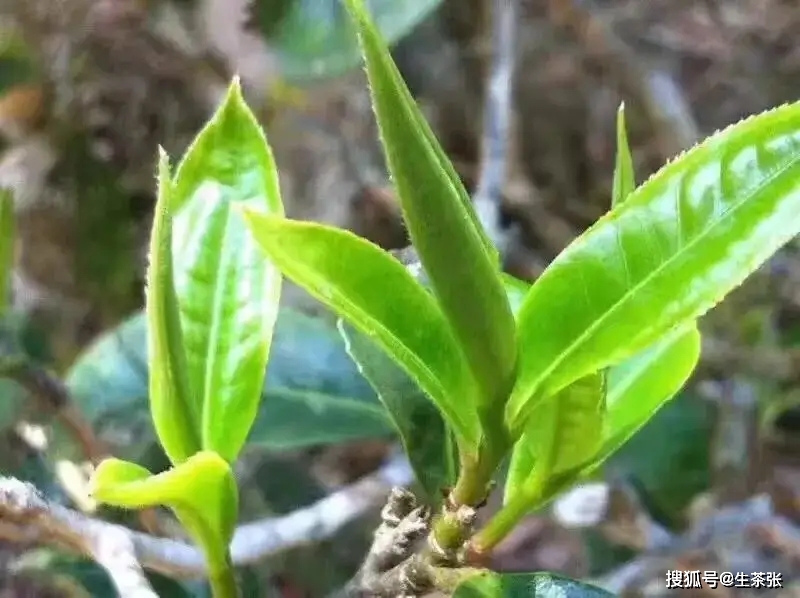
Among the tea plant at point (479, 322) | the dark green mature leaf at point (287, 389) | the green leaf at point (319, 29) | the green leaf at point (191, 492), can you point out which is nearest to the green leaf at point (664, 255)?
the tea plant at point (479, 322)

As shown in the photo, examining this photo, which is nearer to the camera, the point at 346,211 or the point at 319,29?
the point at 319,29

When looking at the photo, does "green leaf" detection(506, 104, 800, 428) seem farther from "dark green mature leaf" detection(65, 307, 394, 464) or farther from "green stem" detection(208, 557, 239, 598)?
"dark green mature leaf" detection(65, 307, 394, 464)

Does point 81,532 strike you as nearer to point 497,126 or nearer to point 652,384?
point 652,384

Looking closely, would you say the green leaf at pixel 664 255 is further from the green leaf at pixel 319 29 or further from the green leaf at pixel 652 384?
the green leaf at pixel 319 29

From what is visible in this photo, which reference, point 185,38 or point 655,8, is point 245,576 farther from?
point 655,8

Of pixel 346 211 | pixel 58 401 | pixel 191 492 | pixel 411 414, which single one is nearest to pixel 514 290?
pixel 411 414

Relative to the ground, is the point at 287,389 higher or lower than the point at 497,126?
lower
